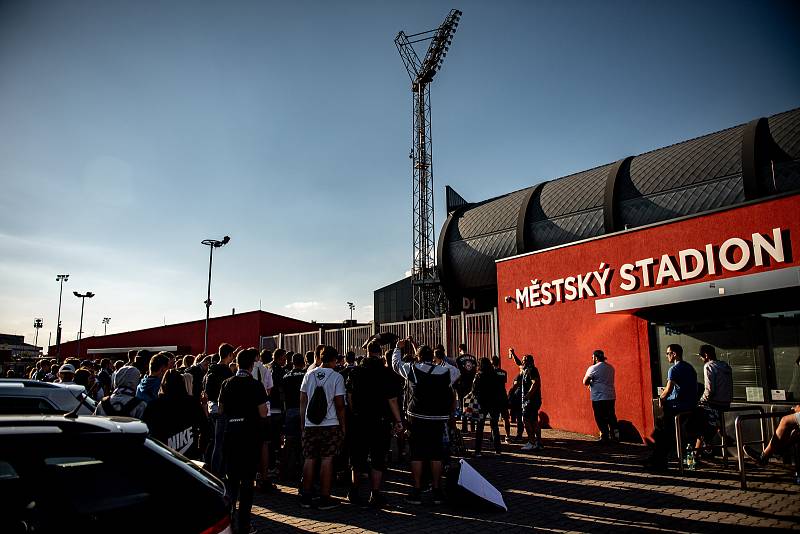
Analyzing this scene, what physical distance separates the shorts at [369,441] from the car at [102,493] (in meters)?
3.72

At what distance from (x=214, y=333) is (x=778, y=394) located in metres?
30.2

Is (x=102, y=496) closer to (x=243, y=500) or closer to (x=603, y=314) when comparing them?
(x=243, y=500)

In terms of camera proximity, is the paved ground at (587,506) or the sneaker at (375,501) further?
the sneaker at (375,501)

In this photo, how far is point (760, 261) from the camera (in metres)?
9.02

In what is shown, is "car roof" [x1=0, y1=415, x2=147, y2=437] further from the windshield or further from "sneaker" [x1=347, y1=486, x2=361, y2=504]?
"sneaker" [x1=347, y1=486, x2=361, y2=504]

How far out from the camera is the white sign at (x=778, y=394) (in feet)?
27.9

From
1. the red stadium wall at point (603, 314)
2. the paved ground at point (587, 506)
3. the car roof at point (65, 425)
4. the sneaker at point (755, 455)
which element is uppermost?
the red stadium wall at point (603, 314)

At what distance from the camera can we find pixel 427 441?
6.47 metres

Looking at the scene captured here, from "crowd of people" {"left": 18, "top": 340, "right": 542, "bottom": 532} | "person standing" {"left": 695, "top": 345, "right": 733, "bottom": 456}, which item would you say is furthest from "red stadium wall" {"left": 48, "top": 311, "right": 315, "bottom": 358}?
"person standing" {"left": 695, "top": 345, "right": 733, "bottom": 456}

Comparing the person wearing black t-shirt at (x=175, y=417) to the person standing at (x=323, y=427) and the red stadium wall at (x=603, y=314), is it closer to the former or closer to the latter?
the person standing at (x=323, y=427)

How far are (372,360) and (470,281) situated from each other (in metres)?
11.9

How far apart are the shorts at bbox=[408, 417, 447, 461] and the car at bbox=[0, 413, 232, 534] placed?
4.01m

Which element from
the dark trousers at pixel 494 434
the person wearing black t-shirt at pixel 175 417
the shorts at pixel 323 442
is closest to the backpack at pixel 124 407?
the person wearing black t-shirt at pixel 175 417

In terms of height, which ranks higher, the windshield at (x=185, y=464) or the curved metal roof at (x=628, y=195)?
the curved metal roof at (x=628, y=195)
